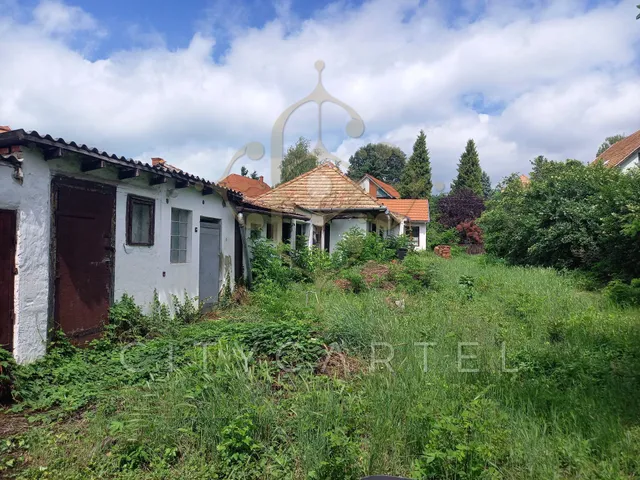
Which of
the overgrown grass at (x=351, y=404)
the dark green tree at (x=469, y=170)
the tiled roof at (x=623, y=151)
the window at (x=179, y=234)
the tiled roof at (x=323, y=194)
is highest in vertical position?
the dark green tree at (x=469, y=170)

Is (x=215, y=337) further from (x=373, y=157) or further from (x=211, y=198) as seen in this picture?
(x=373, y=157)

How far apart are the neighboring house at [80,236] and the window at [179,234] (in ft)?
0.06

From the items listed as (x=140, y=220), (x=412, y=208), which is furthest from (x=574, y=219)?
(x=412, y=208)

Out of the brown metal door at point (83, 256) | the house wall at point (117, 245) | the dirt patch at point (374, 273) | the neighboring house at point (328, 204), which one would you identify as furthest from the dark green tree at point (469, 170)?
the brown metal door at point (83, 256)

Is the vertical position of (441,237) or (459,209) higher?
(459,209)

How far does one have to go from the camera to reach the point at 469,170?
48.3 metres

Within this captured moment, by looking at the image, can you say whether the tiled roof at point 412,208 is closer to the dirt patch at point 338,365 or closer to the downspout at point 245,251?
the downspout at point 245,251

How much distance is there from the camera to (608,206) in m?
11.2

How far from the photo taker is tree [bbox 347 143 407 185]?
50156 mm

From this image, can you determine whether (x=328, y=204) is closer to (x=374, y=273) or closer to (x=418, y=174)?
(x=374, y=273)

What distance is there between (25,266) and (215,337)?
92.1 inches

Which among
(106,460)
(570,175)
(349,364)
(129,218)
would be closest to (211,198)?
(129,218)

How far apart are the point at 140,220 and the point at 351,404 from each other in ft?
16.6

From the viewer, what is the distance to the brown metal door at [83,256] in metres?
5.40
